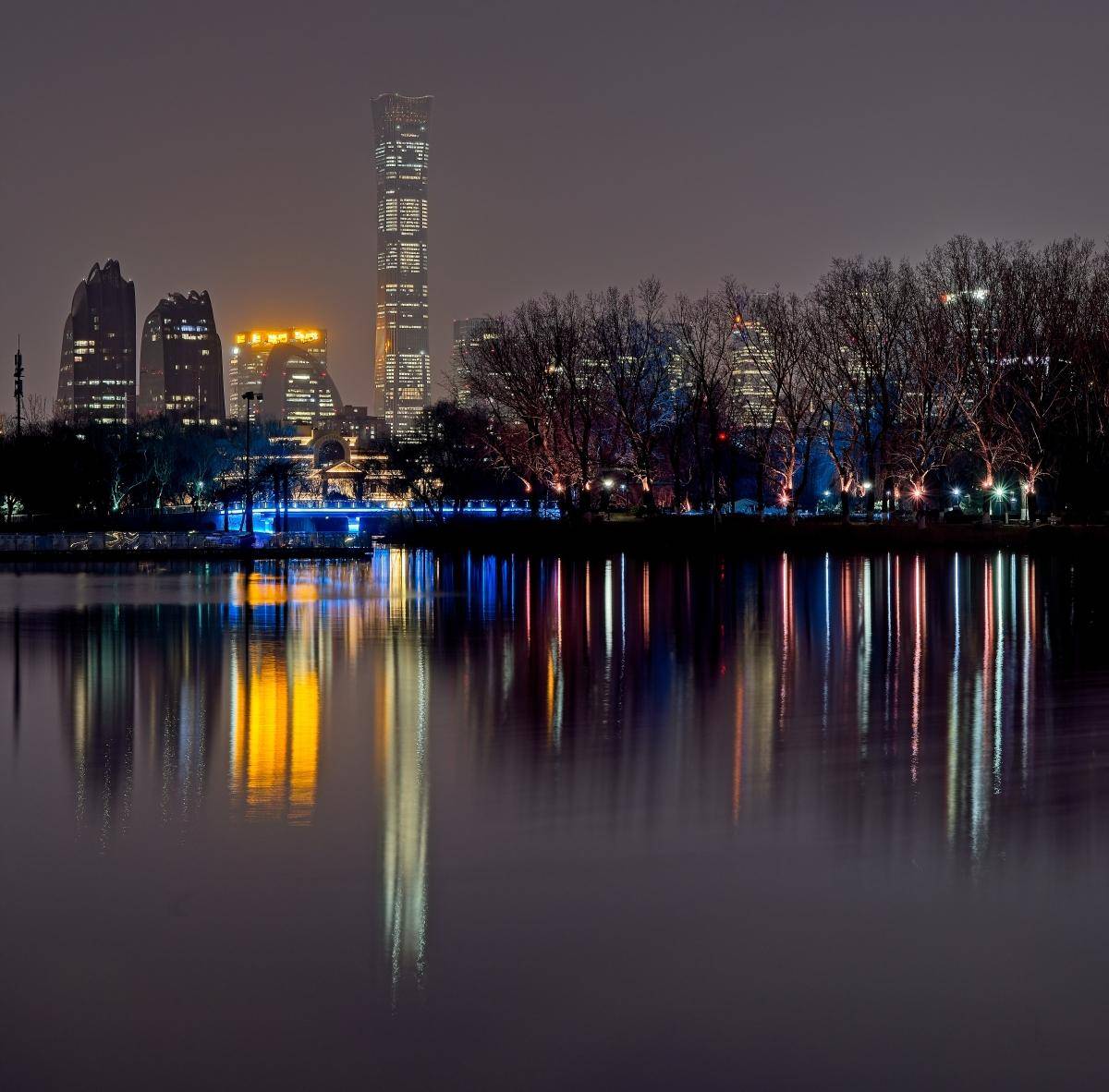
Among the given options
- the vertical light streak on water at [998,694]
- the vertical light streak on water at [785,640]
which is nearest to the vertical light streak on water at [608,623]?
the vertical light streak on water at [785,640]

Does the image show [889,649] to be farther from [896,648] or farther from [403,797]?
[403,797]


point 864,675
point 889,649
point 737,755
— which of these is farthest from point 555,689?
point 889,649

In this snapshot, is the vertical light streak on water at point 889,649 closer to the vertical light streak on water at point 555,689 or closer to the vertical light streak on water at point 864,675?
the vertical light streak on water at point 864,675

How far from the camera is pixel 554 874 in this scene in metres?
9.04

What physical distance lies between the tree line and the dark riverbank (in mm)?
4460

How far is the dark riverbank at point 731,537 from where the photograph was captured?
5841cm

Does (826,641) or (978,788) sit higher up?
(826,641)

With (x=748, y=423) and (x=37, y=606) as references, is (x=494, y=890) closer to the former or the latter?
(x=37, y=606)

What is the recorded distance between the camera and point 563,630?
25281mm

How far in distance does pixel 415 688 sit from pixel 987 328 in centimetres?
5369

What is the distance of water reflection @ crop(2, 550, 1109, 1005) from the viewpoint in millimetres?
10664

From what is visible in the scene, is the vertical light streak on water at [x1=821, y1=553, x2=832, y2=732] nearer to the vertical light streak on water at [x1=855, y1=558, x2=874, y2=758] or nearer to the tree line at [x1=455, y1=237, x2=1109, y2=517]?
the vertical light streak on water at [x1=855, y1=558, x2=874, y2=758]

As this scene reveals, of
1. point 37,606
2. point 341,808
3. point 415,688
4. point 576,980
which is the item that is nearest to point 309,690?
point 415,688

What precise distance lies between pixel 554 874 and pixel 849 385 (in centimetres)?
6352
